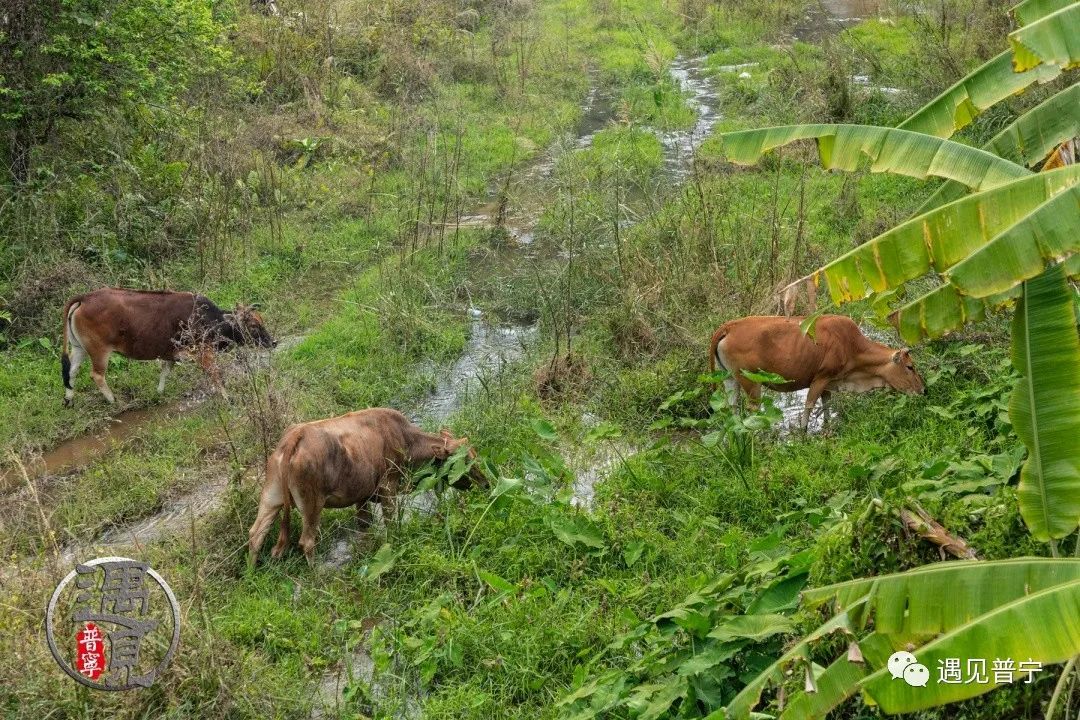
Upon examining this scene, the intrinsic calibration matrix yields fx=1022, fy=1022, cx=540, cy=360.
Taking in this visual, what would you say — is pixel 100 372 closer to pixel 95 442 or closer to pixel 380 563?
pixel 95 442

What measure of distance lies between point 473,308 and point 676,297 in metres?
2.71

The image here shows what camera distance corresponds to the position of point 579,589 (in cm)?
675

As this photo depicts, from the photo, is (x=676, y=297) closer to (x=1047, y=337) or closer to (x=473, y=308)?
(x=473, y=308)

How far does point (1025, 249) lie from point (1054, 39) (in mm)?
1480

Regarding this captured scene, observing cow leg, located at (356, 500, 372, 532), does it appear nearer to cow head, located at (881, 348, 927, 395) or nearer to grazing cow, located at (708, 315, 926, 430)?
grazing cow, located at (708, 315, 926, 430)

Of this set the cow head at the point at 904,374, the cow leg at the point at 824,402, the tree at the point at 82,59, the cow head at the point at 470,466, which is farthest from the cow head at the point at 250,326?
the cow head at the point at 904,374

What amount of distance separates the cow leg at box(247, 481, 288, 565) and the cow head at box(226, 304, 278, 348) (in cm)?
298

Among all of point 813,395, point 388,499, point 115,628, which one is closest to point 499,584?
point 388,499

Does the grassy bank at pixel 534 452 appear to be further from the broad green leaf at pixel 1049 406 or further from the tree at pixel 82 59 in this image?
the tree at pixel 82 59

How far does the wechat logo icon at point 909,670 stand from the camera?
351cm

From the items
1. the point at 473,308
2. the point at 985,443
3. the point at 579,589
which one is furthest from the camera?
the point at 473,308

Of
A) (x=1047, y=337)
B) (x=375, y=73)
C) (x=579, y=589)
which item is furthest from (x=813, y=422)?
(x=375, y=73)

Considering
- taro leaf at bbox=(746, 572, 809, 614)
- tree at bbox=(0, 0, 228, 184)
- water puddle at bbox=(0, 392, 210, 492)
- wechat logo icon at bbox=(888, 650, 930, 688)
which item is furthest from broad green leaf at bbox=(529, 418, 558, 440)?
tree at bbox=(0, 0, 228, 184)

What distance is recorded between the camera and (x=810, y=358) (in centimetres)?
876
